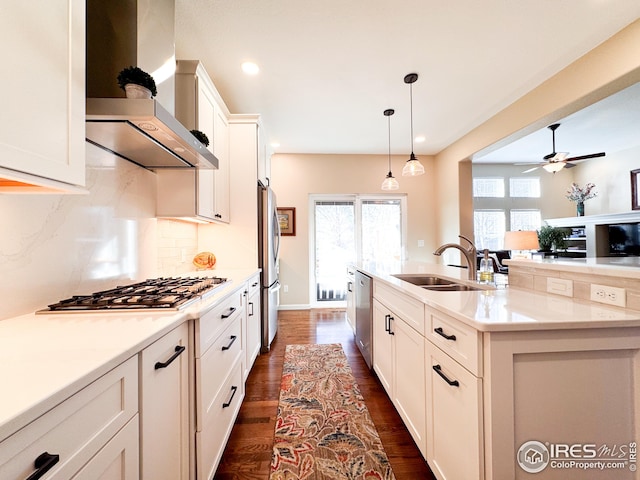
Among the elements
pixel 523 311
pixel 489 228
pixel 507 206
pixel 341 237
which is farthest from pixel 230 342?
pixel 507 206

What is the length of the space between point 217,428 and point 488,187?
269 inches

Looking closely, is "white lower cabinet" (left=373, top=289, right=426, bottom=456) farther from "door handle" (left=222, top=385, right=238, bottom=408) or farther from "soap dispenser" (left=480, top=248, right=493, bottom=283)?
"door handle" (left=222, top=385, right=238, bottom=408)

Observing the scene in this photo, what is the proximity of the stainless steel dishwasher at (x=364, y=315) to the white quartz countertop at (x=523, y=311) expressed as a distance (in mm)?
934

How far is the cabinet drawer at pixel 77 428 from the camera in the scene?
0.45 meters

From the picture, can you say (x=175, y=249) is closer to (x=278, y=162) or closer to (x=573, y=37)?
(x=278, y=162)

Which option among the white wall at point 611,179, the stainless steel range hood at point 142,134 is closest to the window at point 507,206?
the white wall at point 611,179

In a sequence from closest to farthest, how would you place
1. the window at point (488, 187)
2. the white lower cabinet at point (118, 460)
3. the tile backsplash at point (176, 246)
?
the white lower cabinet at point (118, 460) → the tile backsplash at point (176, 246) → the window at point (488, 187)

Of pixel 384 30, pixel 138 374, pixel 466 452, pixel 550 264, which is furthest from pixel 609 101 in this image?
pixel 138 374

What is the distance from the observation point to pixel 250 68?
7.90 ft

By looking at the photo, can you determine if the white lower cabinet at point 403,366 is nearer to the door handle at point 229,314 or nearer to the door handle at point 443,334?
the door handle at point 443,334

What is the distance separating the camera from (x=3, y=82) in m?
0.66

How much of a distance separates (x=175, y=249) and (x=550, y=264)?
255cm

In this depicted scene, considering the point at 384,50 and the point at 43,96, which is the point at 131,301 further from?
the point at 384,50

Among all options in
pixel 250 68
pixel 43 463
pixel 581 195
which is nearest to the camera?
pixel 43 463
